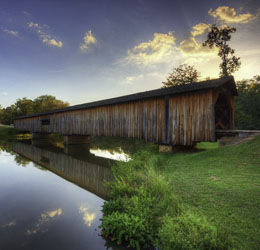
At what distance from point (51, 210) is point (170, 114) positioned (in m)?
7.84

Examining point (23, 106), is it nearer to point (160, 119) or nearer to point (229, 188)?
point (160, 119)

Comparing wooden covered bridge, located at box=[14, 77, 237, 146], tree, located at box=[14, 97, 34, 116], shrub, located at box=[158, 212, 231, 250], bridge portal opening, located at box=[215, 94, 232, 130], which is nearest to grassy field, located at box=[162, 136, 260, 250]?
shrub, located at box=[158, 212, 231, 250]

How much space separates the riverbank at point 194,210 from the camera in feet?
7.72

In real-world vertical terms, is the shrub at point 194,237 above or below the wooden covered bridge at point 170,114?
below

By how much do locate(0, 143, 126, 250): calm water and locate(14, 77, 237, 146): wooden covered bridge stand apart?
4.75m

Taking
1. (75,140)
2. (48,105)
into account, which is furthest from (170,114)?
(48,105)

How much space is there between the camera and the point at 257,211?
2.95 meters

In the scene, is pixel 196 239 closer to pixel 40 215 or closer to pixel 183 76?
pixel 40 215

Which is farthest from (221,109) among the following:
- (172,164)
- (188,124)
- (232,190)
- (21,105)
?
(21,105)

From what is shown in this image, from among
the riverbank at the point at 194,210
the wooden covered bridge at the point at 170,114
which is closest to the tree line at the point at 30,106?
the wooden covered bridge at the point at 170,114

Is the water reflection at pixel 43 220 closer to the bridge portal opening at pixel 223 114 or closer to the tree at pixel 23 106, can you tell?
the bridge portal opening at pixel 223 114

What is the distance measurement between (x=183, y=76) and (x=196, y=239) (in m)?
23.9

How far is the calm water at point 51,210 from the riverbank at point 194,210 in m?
0.71

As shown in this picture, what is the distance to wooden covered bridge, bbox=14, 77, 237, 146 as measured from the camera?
28.3ft
